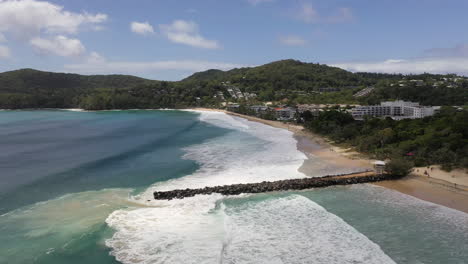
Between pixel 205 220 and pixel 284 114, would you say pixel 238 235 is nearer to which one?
pixel 205 220

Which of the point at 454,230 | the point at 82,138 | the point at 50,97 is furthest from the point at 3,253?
the point at 50,97

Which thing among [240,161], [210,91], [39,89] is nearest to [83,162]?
[240,161]

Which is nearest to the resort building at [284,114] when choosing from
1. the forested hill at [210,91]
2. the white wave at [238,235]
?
the forested hill at [210,91]

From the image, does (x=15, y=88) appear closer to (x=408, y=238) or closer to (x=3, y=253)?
(x=3, y=253)

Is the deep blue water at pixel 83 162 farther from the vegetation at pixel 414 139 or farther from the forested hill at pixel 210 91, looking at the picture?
the forested hill at pixel 210 91

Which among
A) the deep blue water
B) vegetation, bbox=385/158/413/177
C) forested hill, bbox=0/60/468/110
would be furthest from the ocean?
forested hill, bbox=0/60/468/110
